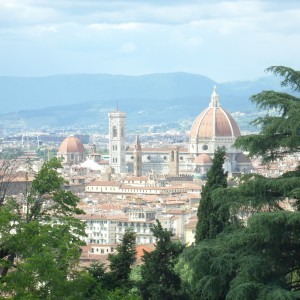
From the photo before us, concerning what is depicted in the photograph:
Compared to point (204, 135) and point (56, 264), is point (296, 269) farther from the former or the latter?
point (204, 135)

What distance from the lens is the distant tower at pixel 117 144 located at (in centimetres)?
12812

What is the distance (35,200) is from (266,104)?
3.39m

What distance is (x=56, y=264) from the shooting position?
13914mm

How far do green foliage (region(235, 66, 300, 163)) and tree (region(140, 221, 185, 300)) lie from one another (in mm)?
4237

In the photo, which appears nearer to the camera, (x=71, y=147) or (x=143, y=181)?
(x=143, y=181)

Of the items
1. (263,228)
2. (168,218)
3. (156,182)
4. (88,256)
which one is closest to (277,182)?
(263,228)

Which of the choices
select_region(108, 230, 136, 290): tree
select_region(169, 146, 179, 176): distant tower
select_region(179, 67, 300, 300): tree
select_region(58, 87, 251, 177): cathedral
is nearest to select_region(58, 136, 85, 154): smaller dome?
select_region(58, 87, 251, 177): cathedral

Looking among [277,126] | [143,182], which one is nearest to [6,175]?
[277,126]

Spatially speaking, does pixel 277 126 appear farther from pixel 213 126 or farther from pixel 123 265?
pixel 213 126

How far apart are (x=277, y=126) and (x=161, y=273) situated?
213 inches

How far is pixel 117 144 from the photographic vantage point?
129 meters

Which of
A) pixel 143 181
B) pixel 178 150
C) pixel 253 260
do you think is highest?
pixel 178 150

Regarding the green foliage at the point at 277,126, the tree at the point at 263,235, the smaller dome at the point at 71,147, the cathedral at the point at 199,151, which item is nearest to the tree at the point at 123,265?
the tree at the point at 263,235

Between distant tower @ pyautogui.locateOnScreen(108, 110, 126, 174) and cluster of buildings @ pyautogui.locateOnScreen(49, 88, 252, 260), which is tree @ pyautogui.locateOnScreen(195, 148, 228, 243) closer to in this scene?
cluster of buildings @ pyautogui.locateOnScreen(49, 88, 252, 260)
